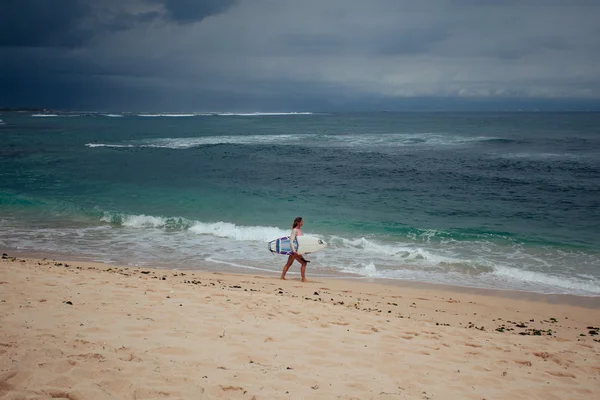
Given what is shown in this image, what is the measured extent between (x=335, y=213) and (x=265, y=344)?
1480 cm

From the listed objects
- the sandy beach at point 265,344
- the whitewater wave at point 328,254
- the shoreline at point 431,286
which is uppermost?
the sandy beach at point 265,344

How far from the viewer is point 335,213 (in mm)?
20750

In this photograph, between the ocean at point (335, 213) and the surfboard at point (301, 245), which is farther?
the ocean at point (335, 213)

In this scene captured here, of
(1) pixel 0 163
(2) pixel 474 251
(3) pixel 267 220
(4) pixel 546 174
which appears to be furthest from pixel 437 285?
(1) pixel 0 163

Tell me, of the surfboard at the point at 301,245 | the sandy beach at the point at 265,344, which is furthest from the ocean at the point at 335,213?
the sandy beach at the point at 265,344

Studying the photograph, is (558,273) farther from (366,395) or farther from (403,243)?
(366,395)

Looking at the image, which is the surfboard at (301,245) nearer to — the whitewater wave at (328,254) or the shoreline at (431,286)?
the shoreline at (431,286)

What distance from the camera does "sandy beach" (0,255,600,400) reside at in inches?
188

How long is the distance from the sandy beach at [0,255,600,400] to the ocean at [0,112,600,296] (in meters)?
3.46

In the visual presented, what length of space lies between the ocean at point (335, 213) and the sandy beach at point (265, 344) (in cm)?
346

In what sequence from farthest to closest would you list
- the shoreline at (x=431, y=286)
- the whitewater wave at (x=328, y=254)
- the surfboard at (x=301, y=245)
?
the whitewater wave at (x=328, y=254) → the surfboard at (x=301, y=245) → the shoreline at (x=431, y=286)

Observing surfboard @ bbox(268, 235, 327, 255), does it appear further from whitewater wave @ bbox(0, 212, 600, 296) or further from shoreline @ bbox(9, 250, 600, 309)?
whitewater wave @ bbox(0, 212, 600, 296)

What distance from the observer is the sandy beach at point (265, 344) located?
15.6 feet

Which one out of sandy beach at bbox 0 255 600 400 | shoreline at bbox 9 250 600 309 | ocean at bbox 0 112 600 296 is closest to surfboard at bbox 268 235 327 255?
shoreline at bbox 9 250 600 309
